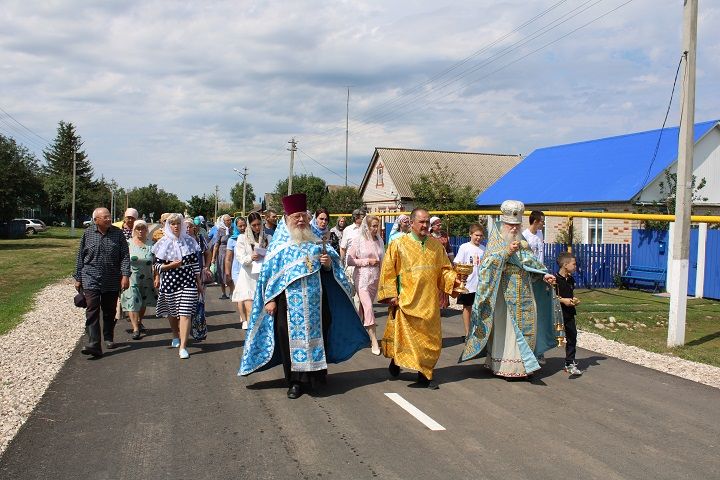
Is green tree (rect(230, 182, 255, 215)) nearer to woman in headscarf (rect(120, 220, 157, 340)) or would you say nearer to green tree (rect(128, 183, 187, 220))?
green tree (rect(128, 183, 187, 220))

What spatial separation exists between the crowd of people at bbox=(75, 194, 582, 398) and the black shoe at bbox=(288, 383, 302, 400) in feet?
0.05

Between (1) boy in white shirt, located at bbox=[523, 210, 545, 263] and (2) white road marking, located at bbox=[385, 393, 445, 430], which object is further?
(1) boy in white shirt, located at bbox=[523, 210, 545, 263]

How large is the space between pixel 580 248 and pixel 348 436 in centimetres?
1746

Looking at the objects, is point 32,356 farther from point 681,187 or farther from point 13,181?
point 13,181

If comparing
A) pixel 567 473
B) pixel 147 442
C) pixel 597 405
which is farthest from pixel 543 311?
pixel 147 442

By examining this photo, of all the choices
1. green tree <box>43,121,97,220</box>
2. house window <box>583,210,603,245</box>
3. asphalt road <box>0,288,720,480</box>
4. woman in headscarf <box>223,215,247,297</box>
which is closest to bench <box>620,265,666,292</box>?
house window <box>583,210,603,245</box>

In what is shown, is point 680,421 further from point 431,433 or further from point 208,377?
point 208,377

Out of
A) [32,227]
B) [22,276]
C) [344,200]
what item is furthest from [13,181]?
[22,276]

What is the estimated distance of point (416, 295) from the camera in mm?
7438

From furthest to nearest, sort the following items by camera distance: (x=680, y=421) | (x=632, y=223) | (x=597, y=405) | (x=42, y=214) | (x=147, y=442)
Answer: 1. (x=42, y=214)
2. (x=632, y=223)
3. (x=597, y=405)
4. (x=680, y=421)
5. (x=147, y=442)

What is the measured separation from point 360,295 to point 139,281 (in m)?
3.67

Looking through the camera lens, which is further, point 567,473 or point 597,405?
point 597,405

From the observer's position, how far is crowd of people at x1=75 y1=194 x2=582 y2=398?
7.06 m

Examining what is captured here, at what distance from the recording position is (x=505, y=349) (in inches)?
307
